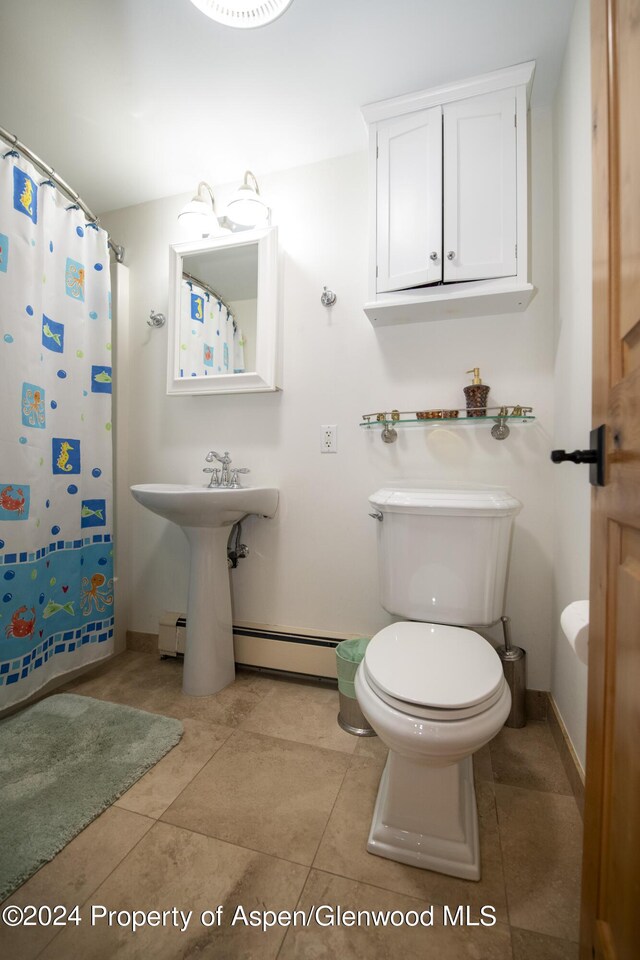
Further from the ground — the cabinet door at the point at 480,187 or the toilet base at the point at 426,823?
the cabinet door at the point at 480,187

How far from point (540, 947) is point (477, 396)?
1364 mm

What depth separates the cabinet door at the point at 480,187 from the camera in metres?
1.27

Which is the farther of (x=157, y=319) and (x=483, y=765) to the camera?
(x=157, y=319)

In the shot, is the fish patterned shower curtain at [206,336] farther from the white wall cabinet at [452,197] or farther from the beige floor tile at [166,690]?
the beige floor tile at [166,690]

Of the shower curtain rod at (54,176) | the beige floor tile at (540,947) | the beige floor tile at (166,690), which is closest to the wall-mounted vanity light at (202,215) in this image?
the shower curtain rod at (54,176)

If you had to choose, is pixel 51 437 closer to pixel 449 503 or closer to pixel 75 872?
pixel 75 872

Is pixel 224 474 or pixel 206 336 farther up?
pixel 206 336

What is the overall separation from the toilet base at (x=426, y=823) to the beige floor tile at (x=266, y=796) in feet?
0.56

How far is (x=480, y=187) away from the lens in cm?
129

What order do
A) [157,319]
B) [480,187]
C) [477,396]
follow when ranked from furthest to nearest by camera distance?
[157,319] < [477,396] < [480,187]

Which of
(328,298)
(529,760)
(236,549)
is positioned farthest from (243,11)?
(529,760)

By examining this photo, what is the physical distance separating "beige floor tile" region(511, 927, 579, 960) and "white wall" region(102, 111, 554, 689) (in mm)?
775

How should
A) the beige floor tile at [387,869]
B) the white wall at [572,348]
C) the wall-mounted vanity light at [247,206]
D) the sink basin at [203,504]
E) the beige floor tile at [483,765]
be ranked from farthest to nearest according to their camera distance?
the wall-mounted vanity light at [247,206] → the sink basin at [203,504] → the beige floor tile at [483,765] → the white wall at [572,348] → the beige floor tile at [387,869]

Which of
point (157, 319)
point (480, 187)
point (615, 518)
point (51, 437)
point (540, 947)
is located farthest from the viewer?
point (157, 319)
